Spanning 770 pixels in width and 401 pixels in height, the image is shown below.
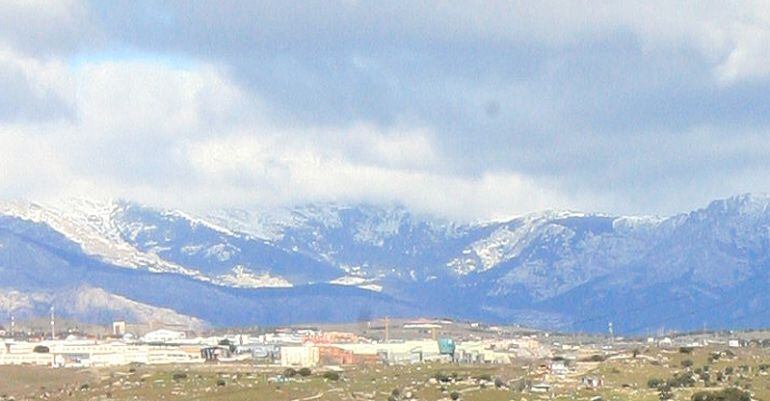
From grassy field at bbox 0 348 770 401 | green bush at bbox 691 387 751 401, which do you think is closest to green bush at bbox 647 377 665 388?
grassy field at bbox 0 348 770 401

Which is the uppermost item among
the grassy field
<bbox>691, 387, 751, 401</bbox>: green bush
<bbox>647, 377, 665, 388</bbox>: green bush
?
the grassy field

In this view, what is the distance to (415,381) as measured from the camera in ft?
474

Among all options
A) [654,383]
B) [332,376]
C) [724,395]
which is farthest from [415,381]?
[724,395]

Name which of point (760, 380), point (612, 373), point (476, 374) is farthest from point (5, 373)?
point (760, 380)

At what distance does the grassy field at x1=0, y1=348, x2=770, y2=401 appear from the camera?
128 meters

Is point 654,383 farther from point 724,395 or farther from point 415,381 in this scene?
point 415,381

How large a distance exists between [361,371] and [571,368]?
22392 mm

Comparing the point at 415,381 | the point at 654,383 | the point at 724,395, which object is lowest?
the point at 724,395

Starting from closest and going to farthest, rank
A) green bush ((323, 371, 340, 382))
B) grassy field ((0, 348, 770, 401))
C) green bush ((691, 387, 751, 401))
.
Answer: green bush ((691, 387, 751, 401)), grassy field ((0, 348, 770, 401)), green bush ((323, 371, 340, 382))

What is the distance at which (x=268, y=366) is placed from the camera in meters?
184

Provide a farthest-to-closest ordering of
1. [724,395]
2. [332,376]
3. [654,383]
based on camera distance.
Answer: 1. [332,376]
2. [654,383]
3. [724,395]

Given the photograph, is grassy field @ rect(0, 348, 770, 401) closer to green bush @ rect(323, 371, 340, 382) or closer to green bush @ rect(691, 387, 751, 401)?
green bush @ rect(323, 371, 340, 382)

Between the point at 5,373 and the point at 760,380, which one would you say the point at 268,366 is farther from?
the point at 760,380

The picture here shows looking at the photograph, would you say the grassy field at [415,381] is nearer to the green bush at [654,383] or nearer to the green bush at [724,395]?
the green bush at [654,383]
